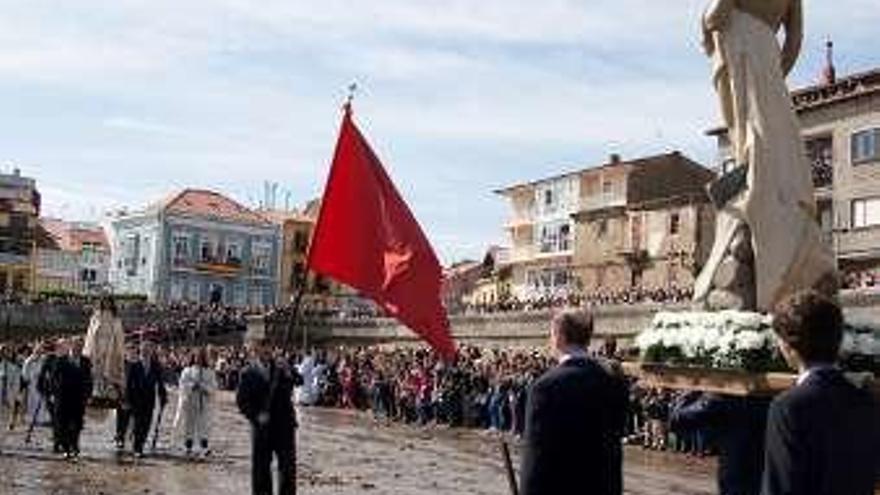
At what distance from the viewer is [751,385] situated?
31.4ft

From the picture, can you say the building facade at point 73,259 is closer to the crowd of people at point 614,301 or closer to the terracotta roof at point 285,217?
the terracotta roof at point 285,217

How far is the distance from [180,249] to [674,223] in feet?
179

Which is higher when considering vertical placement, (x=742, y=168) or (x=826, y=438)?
(x=742, y=168)

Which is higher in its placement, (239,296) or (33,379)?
(239,296)

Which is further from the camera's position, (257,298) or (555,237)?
(257,298)

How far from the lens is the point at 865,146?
201 ft

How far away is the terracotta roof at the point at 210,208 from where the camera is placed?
124125mm

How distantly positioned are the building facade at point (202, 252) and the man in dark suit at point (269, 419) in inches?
4280

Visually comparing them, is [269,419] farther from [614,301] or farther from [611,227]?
[611,227]

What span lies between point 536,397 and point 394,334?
63.3 meters

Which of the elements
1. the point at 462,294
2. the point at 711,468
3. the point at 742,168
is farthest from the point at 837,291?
the point at 462,294

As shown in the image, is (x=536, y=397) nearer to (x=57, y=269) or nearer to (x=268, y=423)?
(x=268, y=423)

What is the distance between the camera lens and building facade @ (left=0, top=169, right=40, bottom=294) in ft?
406

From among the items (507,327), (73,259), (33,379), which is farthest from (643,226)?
(73,259)
